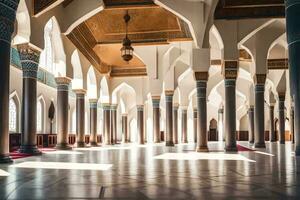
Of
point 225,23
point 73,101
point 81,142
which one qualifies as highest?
point 225,23

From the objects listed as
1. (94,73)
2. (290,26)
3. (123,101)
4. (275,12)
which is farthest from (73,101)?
(290,26)

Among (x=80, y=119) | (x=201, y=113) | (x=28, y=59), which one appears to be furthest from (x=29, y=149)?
(x=80, y=119)

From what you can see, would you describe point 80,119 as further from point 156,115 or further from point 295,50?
point 295,50

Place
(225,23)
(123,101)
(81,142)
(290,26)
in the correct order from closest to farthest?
(290,26), (225,23), (81,142), (123,101)

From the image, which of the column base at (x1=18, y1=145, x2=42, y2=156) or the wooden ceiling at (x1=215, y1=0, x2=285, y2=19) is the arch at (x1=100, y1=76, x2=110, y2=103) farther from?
the column base at (x1=18, y1=145, x2=42, y2=156)

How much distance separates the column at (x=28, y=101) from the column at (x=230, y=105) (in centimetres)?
606

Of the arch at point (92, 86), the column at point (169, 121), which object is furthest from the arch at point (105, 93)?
the column at point (169, 121)

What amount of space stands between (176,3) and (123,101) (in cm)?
1842

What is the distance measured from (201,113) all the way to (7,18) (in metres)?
7.19

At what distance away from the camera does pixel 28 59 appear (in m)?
10.1

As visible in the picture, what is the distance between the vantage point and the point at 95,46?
55.3ft

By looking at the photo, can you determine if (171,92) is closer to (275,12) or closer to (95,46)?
(95,46)

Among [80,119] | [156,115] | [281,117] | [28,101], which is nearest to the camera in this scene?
[28,101]

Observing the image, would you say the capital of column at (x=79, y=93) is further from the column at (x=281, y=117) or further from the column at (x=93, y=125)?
the column at (x=281, y=117)
